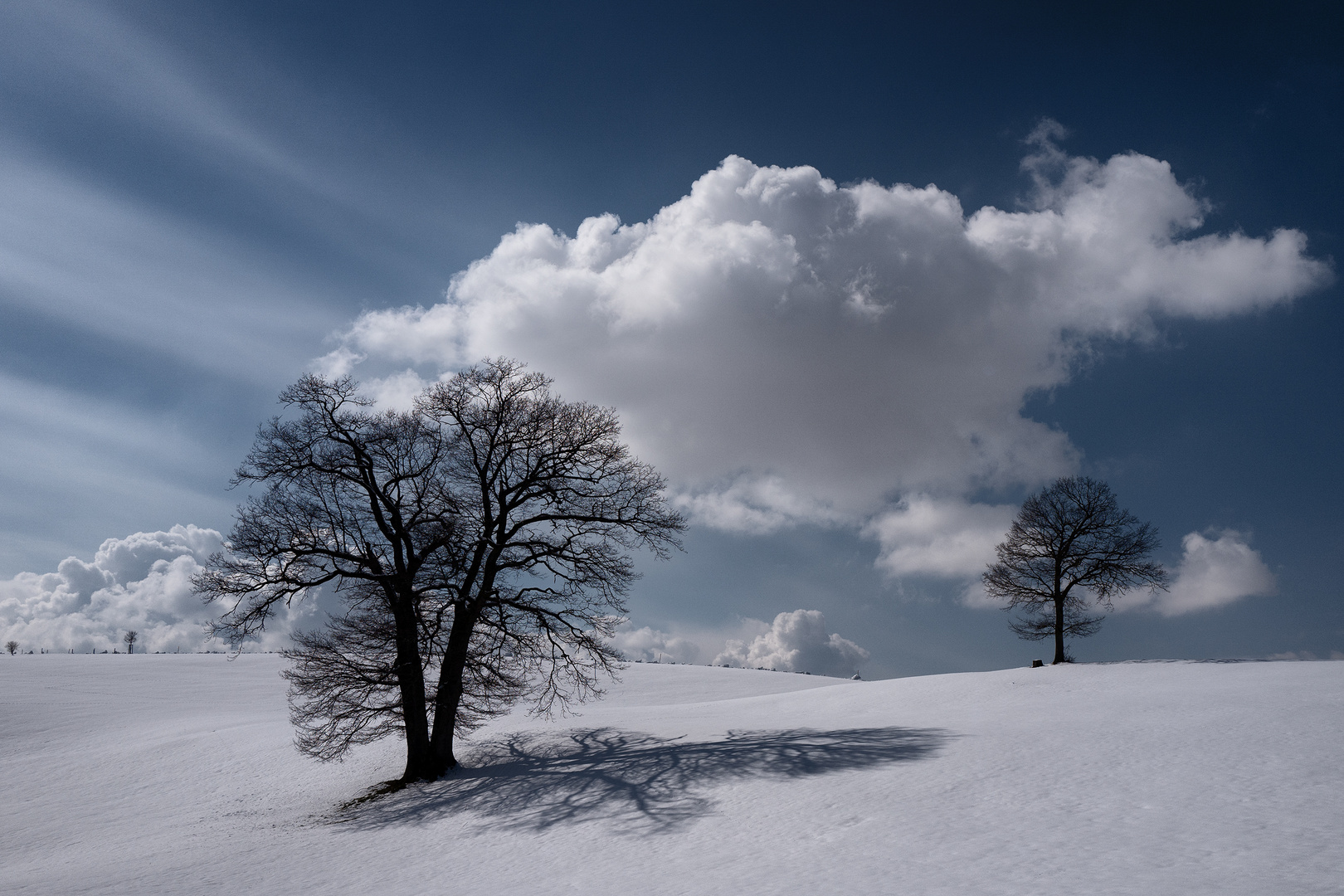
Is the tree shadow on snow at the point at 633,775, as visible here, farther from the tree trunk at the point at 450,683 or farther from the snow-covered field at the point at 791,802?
the tree trunk at the point at 450,683

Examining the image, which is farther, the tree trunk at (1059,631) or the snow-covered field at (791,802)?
the tree trunk at (1059,631)

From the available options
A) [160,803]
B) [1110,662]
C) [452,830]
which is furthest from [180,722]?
[1110,662]

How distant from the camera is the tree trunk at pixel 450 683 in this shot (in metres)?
18.6

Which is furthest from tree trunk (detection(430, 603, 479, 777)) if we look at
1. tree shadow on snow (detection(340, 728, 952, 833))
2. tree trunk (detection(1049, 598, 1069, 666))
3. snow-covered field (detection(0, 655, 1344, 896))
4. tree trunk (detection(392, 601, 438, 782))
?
tree trunk (detection(1049, 598, 1069, 666))

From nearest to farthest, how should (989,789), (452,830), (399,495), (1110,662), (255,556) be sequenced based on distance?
(989,789) < (452,830) < (255,556) < (399,495) < (1110,662)

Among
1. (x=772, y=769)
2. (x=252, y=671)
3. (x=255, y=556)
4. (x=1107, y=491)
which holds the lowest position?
(x=252, y=671)

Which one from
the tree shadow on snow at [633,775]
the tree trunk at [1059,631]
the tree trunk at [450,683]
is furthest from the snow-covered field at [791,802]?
the tree trunk at [1059,631]

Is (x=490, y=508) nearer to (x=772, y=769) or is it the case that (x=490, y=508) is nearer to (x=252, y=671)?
(x=772, y=769)

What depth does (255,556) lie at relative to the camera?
58.4ft

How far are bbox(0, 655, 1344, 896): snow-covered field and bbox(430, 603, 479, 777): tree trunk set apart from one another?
103cm

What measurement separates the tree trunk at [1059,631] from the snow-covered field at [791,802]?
288 inches

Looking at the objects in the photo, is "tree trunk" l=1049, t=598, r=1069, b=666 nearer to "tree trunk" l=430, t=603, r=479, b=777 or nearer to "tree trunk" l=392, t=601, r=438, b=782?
"tree trunk" l=430, t=603, r=479, b=777

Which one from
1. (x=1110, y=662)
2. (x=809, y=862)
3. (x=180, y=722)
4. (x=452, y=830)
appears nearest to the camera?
(x=809, y=862)

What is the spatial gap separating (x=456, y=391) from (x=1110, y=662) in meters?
27.5
